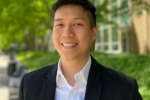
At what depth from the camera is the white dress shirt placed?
5.21 feet

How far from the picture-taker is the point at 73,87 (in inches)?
62.7

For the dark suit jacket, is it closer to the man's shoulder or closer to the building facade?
the man's shoulder

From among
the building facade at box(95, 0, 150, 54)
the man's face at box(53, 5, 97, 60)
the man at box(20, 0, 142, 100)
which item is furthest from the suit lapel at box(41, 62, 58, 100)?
the building facade at box(95, 0, 150, 54)

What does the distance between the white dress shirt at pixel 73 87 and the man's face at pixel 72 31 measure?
0.16 meters

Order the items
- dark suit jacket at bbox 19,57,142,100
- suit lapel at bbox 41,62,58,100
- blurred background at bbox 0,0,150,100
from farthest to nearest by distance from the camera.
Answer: blurred background at bbox 0,0,150,100, suit lapel at bbox 41,62,58,100, dark suit jacket at bbox 19,57,142,100

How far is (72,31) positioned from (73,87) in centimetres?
Answer: 47

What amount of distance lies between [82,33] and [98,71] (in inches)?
15.0

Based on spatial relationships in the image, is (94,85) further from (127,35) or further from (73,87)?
(127,35)

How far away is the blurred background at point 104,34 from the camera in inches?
286

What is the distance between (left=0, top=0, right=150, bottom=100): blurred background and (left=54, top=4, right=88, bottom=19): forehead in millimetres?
1299

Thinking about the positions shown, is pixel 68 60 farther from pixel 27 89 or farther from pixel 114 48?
pixel 114 48

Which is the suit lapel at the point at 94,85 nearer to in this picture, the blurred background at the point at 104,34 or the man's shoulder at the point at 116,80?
the man's shoulder at the point at 116,80

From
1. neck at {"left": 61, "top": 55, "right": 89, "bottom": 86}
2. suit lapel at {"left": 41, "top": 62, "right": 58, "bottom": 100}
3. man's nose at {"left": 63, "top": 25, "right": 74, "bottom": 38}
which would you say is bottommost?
suit lapel at {"left": 41, "top": 62, "right": 58, "bottom": 100}

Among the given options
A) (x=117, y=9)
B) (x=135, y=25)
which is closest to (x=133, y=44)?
(x=135, y=25)
